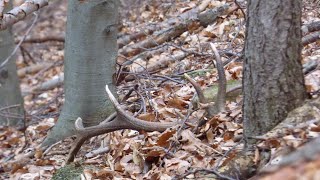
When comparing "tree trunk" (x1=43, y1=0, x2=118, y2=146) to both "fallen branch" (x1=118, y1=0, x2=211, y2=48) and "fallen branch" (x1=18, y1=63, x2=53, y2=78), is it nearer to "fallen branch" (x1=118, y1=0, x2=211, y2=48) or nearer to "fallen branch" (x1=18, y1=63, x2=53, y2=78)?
"fallen branch" (x1=118, y1=0, x2=211, y2=48)

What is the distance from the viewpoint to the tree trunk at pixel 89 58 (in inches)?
200

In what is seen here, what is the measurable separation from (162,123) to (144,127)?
133 millimetres

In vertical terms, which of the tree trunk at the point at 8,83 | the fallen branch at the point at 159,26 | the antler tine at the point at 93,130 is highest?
the fallen branch at the point at 159,26

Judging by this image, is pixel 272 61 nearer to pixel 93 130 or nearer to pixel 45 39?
pixel 93 130

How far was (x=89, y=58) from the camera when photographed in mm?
5160

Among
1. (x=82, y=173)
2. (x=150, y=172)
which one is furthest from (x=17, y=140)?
(x=150, y=172)

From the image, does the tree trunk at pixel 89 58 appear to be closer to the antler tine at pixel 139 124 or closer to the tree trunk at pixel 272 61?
the antler tine at pixel 139 124

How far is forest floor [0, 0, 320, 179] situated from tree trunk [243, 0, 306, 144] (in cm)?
20

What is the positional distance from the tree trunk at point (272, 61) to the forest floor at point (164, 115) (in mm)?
197

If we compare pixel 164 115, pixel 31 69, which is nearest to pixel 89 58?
pixel 164 115

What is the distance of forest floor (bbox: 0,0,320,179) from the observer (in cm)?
369

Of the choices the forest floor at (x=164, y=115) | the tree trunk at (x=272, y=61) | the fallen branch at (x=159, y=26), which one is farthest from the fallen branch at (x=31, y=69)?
the tree trunk at (x=272, y=61)

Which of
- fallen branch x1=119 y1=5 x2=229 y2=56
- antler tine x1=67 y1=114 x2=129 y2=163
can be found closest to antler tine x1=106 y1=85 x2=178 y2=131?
antler tine x1=67 y1=114 x2=129 y2=163

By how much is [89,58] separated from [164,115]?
0.97m
